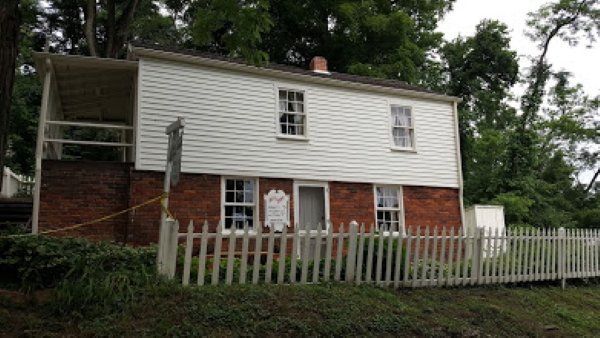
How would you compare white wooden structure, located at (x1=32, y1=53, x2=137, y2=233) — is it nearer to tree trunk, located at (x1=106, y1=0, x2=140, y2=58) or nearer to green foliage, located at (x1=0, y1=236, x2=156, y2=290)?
green foliage, located at (x1=0, y1=236, x2=156, y2=290)

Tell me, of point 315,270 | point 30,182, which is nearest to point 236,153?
point 315,270

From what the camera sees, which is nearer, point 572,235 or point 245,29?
point 245,29

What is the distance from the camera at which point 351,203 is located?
45.7 feet

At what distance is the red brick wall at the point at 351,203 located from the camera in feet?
44.8

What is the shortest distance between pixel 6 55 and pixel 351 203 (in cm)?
1003

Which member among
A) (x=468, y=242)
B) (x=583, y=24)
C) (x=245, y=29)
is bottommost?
(x=468, y=242)

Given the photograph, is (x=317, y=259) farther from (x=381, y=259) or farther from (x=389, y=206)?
(x=389, y=206)

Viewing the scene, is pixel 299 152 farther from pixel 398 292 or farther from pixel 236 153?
pixel 398 292

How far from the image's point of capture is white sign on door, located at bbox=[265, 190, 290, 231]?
1266cm

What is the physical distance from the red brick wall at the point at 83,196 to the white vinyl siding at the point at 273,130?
727 millimetres

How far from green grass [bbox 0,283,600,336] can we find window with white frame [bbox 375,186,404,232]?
5.64 m

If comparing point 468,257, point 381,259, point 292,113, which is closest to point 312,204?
point 292,113

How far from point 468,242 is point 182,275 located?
18.2 ft

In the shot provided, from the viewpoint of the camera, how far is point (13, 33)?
Answer: 5.35m
